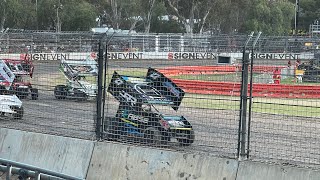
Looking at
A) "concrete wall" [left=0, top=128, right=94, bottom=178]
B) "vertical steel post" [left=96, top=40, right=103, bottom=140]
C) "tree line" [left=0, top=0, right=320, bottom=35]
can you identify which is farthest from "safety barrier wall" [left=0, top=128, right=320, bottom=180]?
"tree line" [left=0, top=0, right=320, bottom=35]

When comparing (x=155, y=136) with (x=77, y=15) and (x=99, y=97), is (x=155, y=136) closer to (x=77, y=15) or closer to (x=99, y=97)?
(x=99, y=97)

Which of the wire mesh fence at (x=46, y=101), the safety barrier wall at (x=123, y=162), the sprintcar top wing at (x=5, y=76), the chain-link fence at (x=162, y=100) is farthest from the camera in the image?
the sprintcar top wing at (x=5, y=76)

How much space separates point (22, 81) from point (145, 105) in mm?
8077

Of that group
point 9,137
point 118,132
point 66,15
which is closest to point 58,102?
point 9,137

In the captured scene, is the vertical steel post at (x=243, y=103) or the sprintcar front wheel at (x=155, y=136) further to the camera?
the sprintcar front wheel at (x=155, y=136)

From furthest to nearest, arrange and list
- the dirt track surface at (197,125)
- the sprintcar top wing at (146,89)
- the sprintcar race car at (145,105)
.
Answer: the dirt track surface at (197,125) < the sprintcar top wing at (146,89) < the sprintcar race car at (145,105)

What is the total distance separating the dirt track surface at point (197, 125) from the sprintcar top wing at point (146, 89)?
0.40 metres

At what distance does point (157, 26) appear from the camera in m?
86.8

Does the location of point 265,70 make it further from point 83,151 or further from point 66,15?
point 66,15

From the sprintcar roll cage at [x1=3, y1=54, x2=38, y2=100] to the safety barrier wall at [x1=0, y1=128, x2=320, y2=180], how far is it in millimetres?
2903

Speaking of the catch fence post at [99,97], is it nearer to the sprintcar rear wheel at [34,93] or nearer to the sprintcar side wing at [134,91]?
the sprintcar side wing at [134,91]

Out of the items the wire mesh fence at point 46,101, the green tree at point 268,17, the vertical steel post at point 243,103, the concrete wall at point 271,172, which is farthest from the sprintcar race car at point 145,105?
the green tree at point 268,17

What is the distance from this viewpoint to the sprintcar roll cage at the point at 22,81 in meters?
12.6

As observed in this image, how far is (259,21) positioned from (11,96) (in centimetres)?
6752
